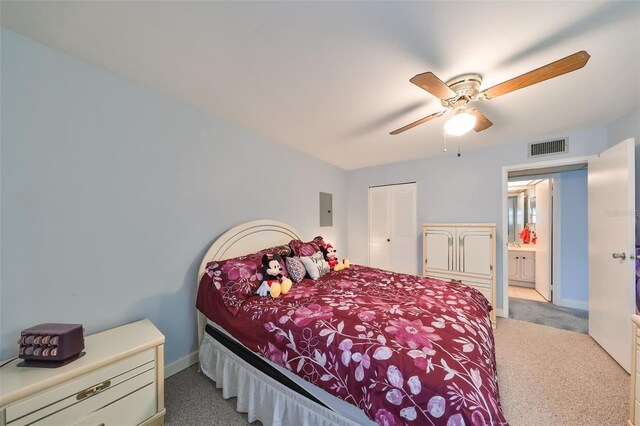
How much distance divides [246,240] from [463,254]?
9.89 feet

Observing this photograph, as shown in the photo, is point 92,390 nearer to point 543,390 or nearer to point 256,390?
point 256,390

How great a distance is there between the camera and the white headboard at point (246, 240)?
87.9 inches

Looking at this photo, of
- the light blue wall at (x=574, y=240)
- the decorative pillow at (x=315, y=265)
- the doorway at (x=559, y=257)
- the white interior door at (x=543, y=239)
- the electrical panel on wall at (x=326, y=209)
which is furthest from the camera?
the electrical panel on wall at (x=326, y=209)

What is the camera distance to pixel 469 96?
1759 millimetres

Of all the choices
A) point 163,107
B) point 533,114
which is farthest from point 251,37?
point 533,114

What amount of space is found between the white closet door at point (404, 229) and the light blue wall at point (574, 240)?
2.29 metres

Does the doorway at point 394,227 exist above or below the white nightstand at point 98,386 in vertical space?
above

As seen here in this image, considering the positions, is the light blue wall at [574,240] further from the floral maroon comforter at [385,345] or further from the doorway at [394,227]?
the floral maroon comforter at [385,345]

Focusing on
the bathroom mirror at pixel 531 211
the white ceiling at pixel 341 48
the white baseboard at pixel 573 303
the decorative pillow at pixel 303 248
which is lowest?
the white baseboard at pixel 573 303

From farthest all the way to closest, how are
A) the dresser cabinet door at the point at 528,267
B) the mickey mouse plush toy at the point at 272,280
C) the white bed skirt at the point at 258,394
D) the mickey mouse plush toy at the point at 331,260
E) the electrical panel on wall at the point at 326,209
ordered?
the dresser cabinet door at the point at 528,267 < the electrical panel on wall at the point at 326,209 < the mickey mouse plush toy at the point at 331,260 < the mickey mouse plush toy at the point at 272,280 < the white bed skirt at the point at 258,394

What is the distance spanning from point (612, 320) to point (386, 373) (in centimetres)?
287

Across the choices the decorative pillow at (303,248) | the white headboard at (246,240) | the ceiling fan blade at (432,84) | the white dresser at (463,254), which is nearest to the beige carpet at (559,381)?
the white dresser at (463,254)

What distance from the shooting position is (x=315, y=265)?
260 centimetres

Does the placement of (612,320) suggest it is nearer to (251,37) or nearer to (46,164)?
(251,37)
